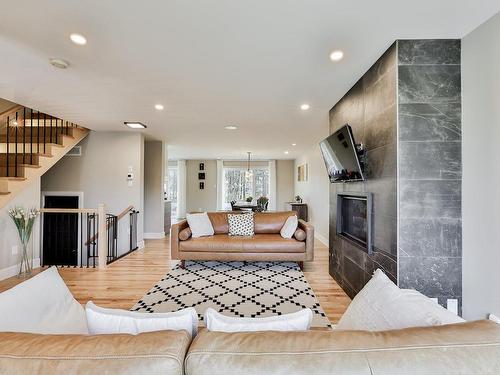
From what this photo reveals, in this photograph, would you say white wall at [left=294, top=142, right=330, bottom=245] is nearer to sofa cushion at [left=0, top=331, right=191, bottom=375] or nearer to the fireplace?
→ the fireplace

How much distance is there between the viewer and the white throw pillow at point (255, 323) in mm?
880

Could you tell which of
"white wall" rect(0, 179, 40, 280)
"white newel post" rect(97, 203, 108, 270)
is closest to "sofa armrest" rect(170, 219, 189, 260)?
"white newel post" rect(97, 203, 108, 270)

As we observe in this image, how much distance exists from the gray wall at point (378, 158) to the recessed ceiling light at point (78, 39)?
249cm

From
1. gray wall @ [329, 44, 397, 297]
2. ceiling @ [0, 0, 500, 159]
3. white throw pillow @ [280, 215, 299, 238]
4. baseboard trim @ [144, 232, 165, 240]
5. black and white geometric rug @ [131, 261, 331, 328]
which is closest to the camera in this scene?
ceiling @ [0, 0, 500, 159]

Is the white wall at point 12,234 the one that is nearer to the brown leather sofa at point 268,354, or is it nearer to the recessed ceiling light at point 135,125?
the recessed ceiling light at point 135,125

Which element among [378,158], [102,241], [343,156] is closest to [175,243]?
[102,241]

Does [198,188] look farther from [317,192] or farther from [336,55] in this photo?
[336,55]

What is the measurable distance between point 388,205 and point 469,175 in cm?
60

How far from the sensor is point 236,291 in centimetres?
309

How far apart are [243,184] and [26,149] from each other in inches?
272

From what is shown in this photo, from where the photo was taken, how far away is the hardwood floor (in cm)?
283

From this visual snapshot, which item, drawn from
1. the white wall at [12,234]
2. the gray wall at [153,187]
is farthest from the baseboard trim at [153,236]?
the white wall at [12,234]

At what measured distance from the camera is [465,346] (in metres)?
0.69

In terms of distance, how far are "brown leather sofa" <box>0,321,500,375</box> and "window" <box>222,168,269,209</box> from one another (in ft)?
31.4
